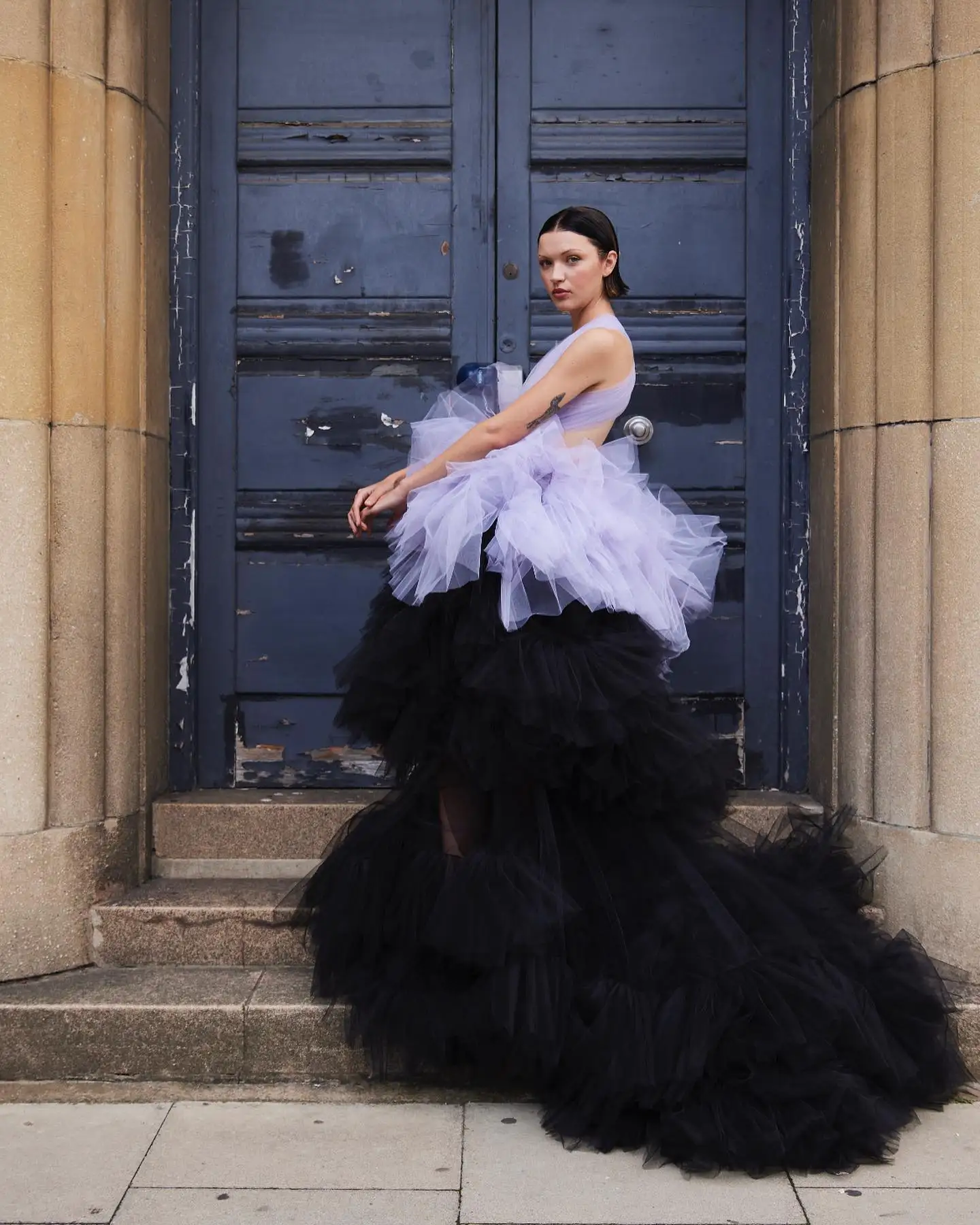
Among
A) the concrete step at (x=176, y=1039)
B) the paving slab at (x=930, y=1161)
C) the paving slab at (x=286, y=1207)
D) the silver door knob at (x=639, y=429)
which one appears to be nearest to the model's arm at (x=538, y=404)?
the silver door knob at (x=639, y=429)

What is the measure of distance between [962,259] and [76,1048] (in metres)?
3.46

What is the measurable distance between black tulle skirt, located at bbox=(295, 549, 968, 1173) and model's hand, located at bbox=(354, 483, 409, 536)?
0.87ft

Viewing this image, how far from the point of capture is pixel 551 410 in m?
3.54

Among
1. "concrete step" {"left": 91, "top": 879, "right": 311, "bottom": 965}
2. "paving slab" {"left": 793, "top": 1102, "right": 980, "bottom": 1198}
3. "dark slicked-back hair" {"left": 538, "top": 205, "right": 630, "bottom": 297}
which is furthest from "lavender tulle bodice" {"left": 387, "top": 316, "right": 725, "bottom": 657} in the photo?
"paving slab" {"left": 793, "top": 1102, "right": 980, "bottom": 1198}

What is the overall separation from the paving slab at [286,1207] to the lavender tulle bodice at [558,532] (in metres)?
1.39

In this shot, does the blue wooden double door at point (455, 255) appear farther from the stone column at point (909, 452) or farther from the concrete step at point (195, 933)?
the concrete step at point (195, 933)

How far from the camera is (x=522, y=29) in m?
4.74

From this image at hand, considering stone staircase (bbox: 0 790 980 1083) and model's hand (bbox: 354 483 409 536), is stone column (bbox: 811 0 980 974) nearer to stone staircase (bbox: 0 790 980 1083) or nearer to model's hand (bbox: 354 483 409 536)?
stone staircase (bbox: 0 790 980 1083)

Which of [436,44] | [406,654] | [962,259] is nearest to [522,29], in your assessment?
[436,44]

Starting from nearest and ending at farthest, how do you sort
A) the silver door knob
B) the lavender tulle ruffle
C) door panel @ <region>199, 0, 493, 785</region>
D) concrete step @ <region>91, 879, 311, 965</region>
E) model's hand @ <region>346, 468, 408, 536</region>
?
the lavender tulle ruffle
model's hand @ <region>346, 468, 408, 536</region>
concrete step @ <region>91, 879, 311, 965</region>
the silver door knob
door panel @ <region>199, 0, 493, 785</region>

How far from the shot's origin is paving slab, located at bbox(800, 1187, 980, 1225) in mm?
2867

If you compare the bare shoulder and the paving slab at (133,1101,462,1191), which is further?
the bare shoulder

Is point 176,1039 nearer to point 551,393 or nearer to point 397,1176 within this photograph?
point 397,1176

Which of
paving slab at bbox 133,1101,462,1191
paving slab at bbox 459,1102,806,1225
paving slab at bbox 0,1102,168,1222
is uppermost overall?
paving slab at bbox 459,1102,806,1225
